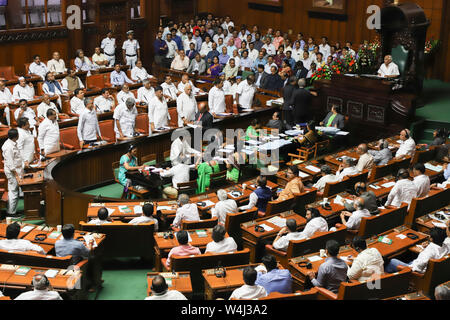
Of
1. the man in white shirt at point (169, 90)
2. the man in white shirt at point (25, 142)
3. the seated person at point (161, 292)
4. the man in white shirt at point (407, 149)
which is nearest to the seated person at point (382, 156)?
the man in white shirt at point (407, 149)

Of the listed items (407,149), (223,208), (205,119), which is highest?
(205,119)

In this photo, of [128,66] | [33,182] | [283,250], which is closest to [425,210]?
[283,250]

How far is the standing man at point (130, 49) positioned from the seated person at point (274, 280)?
43.6 feet

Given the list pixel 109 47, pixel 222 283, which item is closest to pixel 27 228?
pixel 222 283

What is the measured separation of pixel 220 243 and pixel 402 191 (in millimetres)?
3426

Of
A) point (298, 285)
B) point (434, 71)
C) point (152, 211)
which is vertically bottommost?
point (298, 285)

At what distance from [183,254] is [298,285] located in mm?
1496

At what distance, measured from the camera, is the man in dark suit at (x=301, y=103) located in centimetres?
1329

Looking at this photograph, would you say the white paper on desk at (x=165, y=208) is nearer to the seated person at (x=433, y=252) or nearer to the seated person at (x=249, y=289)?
the seated person at (x=249, y=289)

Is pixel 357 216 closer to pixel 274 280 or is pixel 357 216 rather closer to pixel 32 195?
pixel 274 280

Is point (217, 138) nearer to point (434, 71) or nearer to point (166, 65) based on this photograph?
point (166, 65)

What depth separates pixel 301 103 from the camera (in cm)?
1335

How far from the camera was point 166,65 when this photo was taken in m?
19.3
